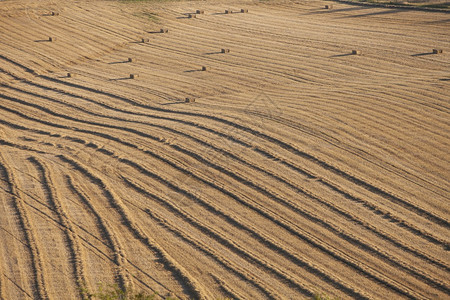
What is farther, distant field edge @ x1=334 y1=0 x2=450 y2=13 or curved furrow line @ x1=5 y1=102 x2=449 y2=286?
distant field edge @ x1=334 y1=0 x2=450 y2=13

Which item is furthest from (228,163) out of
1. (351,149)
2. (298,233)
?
(298,233)

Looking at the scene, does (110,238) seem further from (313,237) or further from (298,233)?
(313,237)

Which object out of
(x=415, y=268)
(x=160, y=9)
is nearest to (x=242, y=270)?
(x=415, y=268)

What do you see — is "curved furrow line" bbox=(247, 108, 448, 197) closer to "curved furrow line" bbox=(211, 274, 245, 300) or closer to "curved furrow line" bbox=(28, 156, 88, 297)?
"curved furrow line" bbox=(211, 274, 245, 300)

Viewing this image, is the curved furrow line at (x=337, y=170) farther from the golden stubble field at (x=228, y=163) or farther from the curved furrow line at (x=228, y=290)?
the curved furrow line at (x=228, y=290)

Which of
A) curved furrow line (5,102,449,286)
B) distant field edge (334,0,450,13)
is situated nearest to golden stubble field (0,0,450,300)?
curved furrow line (5,102,449,286)

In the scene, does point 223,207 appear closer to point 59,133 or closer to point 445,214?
point 445,214
